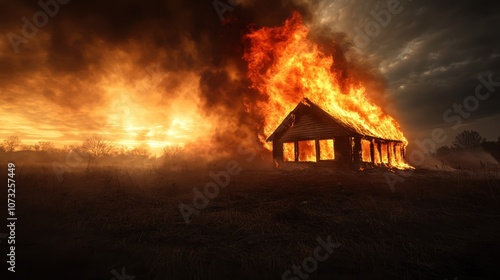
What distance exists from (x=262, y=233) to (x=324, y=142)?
22.2 metres

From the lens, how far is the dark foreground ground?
423 centimetres

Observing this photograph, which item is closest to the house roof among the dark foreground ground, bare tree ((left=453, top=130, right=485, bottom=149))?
the dark foreground ground

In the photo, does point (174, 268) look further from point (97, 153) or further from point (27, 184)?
point (97, 153)

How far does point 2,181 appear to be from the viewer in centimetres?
1152

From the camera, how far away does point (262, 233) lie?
607 centimetres

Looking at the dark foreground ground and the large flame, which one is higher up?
the large flame

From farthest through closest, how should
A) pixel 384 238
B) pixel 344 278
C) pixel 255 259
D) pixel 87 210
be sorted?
pixel 87 210
pixel 384 238
pixel 255 259
pixel 344 278

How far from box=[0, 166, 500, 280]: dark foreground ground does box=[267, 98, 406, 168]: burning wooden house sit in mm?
8843

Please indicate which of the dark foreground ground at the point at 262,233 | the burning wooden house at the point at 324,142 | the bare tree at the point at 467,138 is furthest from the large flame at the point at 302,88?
the bare tree at the point at 467,138

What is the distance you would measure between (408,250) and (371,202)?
3.62 metres

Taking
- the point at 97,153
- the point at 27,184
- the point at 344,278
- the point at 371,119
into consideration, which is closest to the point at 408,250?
the point at 344,278

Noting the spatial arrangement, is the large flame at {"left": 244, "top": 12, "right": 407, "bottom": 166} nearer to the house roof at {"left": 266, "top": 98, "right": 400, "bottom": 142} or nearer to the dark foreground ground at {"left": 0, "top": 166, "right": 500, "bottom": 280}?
the house roof at {"left": 266, "top": 98, "right": 400, "bottom": 142}

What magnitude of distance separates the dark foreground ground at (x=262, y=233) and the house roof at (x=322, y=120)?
876cm

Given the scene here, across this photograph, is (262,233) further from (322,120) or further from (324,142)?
(324,142)
